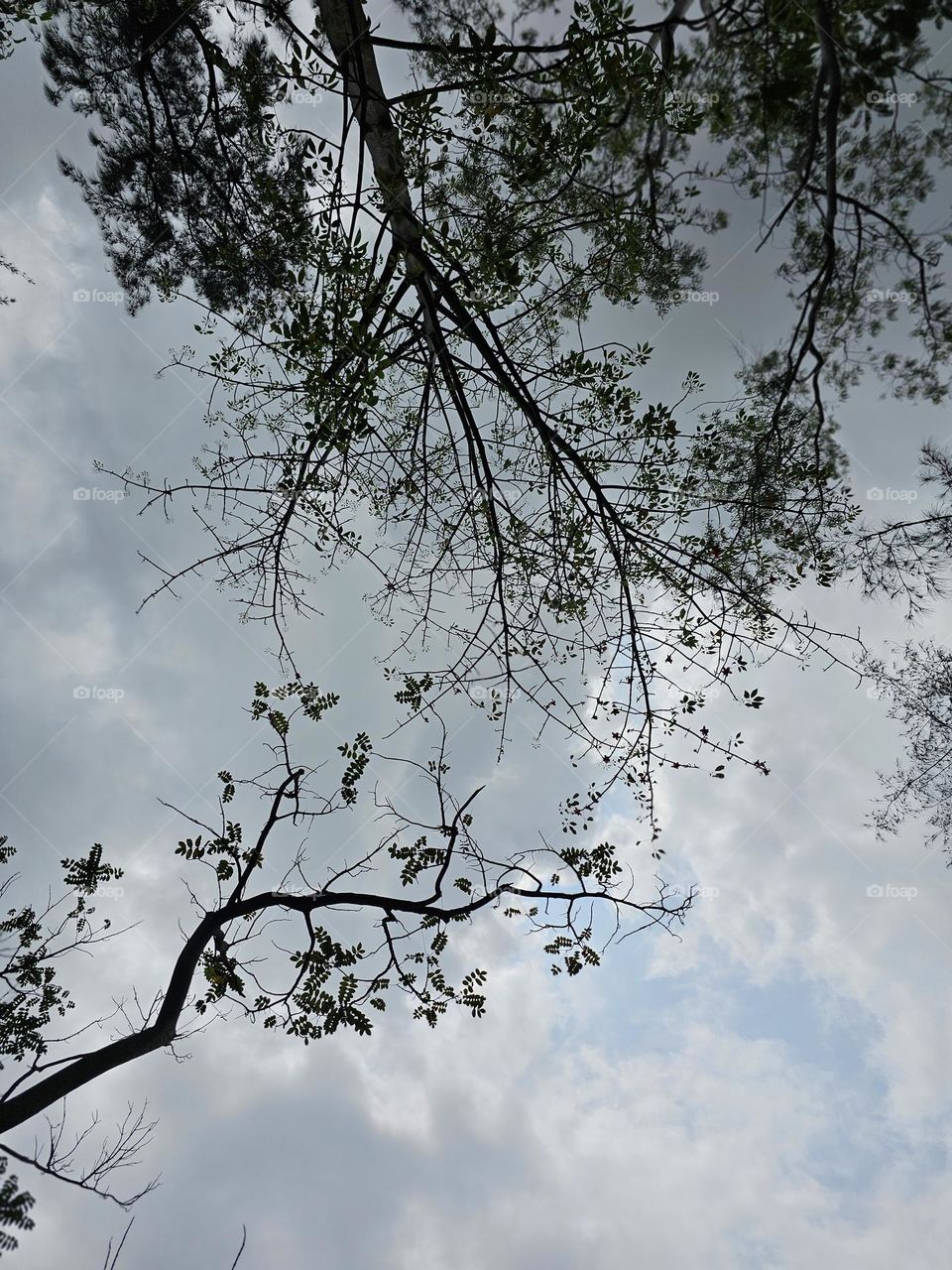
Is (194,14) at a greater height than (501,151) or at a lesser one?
greater

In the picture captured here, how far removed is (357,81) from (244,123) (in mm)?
2137

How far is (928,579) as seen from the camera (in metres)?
5.43

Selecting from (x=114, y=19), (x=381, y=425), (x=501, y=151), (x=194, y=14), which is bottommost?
(x=381, y=425)

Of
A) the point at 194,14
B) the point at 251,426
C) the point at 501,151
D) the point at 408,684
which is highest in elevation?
the point at 194,14

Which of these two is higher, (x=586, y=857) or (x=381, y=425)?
(x=381, y=425)

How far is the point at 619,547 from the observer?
512cm

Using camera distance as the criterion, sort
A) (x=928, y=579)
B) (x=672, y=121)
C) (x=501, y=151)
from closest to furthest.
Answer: (x=672, y=121), (x=501, y=151), (x=928, y=579)

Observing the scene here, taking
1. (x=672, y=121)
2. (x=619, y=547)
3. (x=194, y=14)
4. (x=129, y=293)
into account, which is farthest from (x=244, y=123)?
(x=619, y=547)

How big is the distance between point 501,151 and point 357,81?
0.98 meters

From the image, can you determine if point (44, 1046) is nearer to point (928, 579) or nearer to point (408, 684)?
point (408, 684)

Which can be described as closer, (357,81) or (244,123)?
(357,81)

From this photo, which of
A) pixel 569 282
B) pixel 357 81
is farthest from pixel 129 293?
pixel 569 282

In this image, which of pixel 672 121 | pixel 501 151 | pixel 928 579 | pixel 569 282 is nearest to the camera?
pixel 672 121

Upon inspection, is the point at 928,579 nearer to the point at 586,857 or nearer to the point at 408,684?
the point at 586,857
